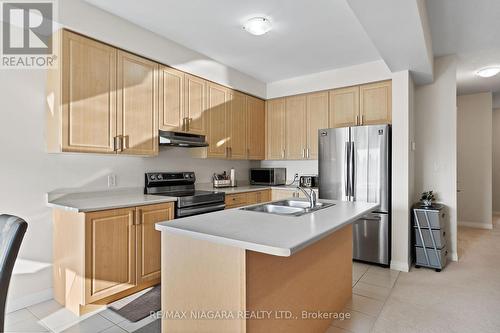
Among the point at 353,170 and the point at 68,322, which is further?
the point at 353,170

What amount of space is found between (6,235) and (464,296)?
11.3ft

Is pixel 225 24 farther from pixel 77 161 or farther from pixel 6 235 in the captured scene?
pixel 6 235

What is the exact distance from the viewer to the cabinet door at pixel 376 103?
3676mm

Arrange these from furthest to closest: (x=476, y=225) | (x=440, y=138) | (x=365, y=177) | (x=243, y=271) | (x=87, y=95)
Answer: (x=476, y=225), (x=440, y=138), (x=365, y=177), (x=87, y=95), (x=243, y=271)

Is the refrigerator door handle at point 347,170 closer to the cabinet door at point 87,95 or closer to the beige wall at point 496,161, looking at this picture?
the cabinet door at point 87,95

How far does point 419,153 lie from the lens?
13.2ft

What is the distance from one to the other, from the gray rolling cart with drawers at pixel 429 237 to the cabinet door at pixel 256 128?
7.85 ft

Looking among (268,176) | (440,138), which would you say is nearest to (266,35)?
(268,176)

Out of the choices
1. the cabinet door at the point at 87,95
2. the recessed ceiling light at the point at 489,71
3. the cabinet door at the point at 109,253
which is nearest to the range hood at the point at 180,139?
the cabinet door at the point at 87,95

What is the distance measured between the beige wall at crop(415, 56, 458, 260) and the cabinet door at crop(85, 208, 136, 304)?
12.4ft

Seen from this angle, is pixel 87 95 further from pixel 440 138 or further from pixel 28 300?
pixel 440 138

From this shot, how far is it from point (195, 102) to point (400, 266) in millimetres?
3166

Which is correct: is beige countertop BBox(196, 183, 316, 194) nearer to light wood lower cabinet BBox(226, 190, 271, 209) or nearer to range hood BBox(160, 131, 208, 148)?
light wood lower cabinet BBox(226, 190, 271, 209)

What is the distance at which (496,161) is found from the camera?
6.77m
